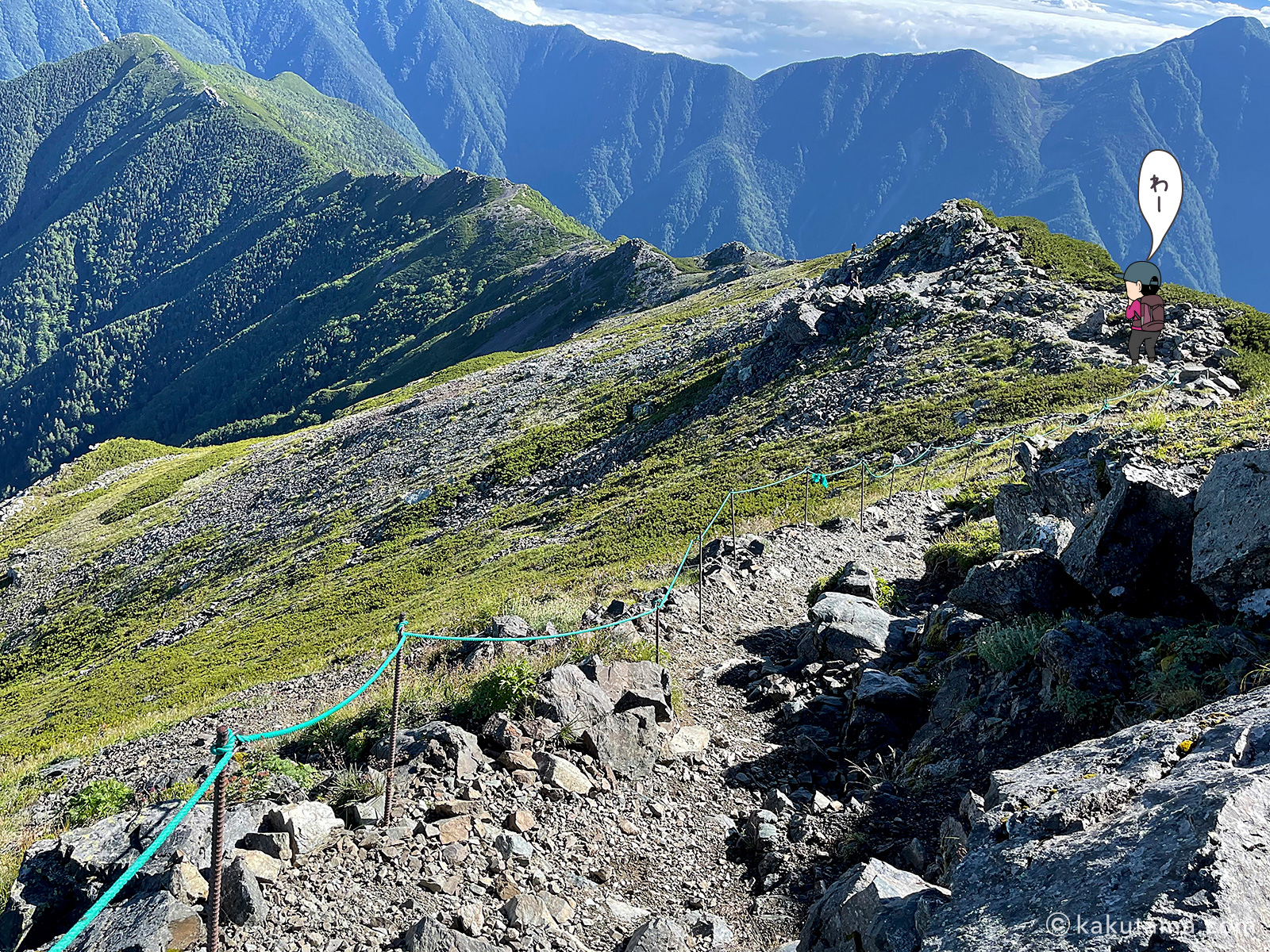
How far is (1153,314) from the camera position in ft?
48.7

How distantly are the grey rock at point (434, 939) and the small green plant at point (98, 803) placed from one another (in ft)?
13.6

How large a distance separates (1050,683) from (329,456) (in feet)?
185

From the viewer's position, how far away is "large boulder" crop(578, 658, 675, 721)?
11.0 metres

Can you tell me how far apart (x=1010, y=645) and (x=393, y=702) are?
6.91m

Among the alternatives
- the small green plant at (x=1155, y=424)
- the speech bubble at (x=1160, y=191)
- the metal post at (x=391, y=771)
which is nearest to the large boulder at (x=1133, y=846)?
the metal post at (x=391, y=771)

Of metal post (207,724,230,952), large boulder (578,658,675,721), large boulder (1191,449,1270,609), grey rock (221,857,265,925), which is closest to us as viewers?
metal post (207,724,230,952)

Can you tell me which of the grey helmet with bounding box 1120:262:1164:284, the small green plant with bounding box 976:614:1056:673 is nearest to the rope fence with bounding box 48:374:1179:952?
the small green plant with bounding box 976:614:1056:673

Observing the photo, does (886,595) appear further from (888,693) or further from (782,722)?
(888,693)

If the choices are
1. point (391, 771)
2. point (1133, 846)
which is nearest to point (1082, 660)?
point (1133, 846)

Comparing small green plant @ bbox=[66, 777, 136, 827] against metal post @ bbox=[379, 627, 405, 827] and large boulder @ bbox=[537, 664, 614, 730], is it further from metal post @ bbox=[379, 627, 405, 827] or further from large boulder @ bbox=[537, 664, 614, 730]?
large boulder @ bbox=[537, 664, 614, 730]

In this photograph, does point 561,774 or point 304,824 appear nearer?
point 304,824

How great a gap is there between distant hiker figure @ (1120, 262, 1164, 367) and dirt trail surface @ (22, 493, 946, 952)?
25.7 feet

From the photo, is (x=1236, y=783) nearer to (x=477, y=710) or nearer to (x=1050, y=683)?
(x=1050, y=683)

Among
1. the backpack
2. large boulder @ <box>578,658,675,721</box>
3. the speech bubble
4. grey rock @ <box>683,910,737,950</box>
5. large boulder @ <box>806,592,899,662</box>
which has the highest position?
the speech bubble
